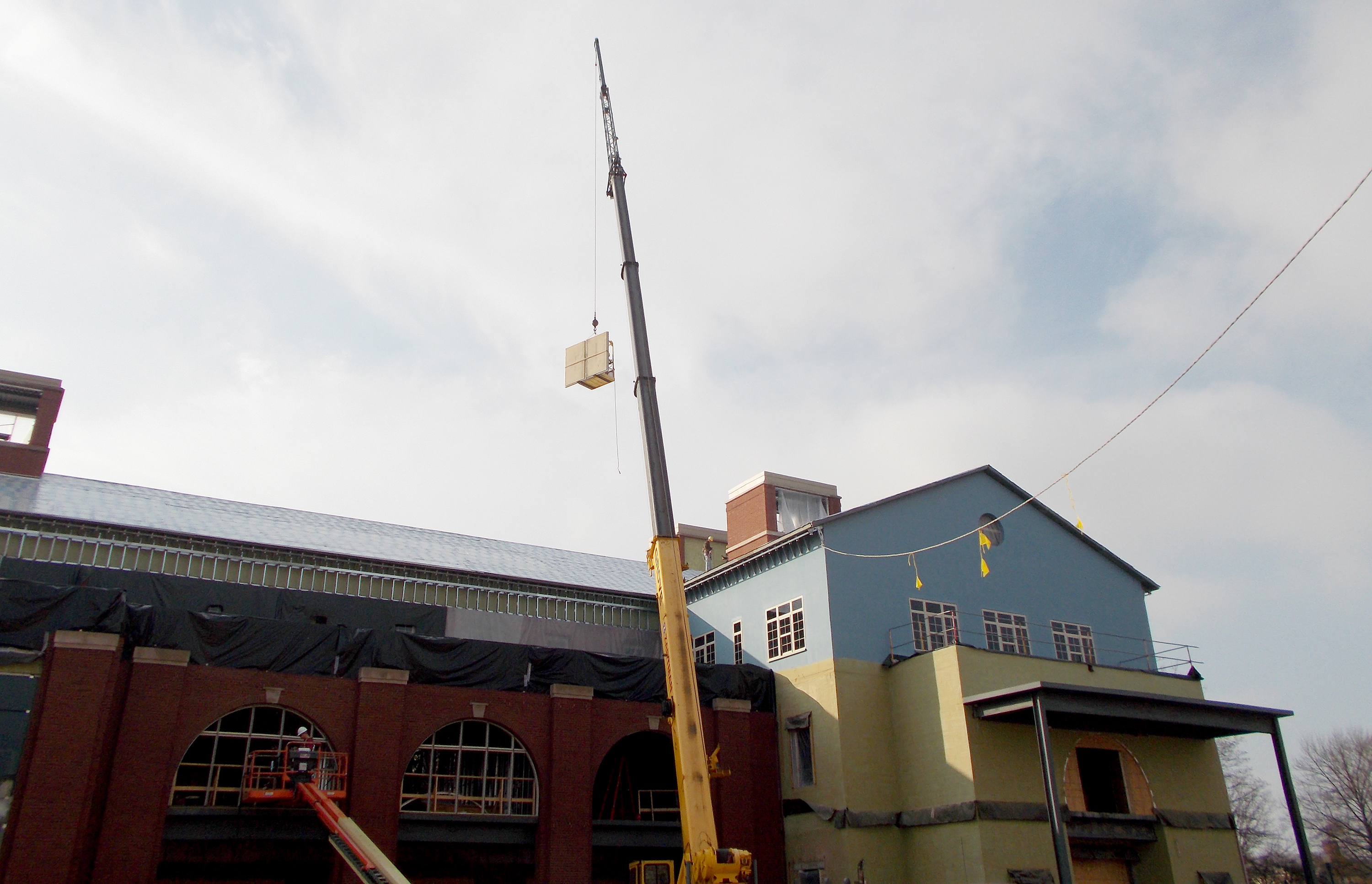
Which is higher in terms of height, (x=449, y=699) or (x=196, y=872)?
(x=449, y=699)

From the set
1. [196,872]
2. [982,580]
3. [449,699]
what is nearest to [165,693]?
[196,872]

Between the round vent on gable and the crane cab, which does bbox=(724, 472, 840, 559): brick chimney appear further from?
the crane cab

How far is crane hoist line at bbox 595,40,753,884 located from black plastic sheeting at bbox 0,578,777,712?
6252mm

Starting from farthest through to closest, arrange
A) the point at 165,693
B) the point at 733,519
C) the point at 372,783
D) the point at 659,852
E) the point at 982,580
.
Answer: the point at 733,519, the point at 982,580, the point at 659,852, the point at 372,783, the point at 165,693

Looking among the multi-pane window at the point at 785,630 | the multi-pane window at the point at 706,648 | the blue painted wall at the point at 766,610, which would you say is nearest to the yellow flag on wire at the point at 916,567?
the blue painted wall at the point at 766,610

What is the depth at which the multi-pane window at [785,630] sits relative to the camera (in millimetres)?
32719

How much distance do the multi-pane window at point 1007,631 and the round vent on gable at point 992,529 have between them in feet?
8.36

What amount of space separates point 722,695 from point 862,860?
634cm

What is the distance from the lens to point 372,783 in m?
25.7

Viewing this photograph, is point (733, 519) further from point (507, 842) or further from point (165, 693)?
point (165, 693)

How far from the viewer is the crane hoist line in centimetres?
1959

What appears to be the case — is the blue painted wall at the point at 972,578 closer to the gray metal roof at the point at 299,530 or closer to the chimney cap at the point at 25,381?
the gray metal roof at the point at 299,530

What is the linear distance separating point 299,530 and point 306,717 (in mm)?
12007

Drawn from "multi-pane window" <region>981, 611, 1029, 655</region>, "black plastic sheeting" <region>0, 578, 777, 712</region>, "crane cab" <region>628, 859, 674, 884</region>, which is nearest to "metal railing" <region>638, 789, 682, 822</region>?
"black plastic sheeting" <region>0, 578, 777, 712</region>
